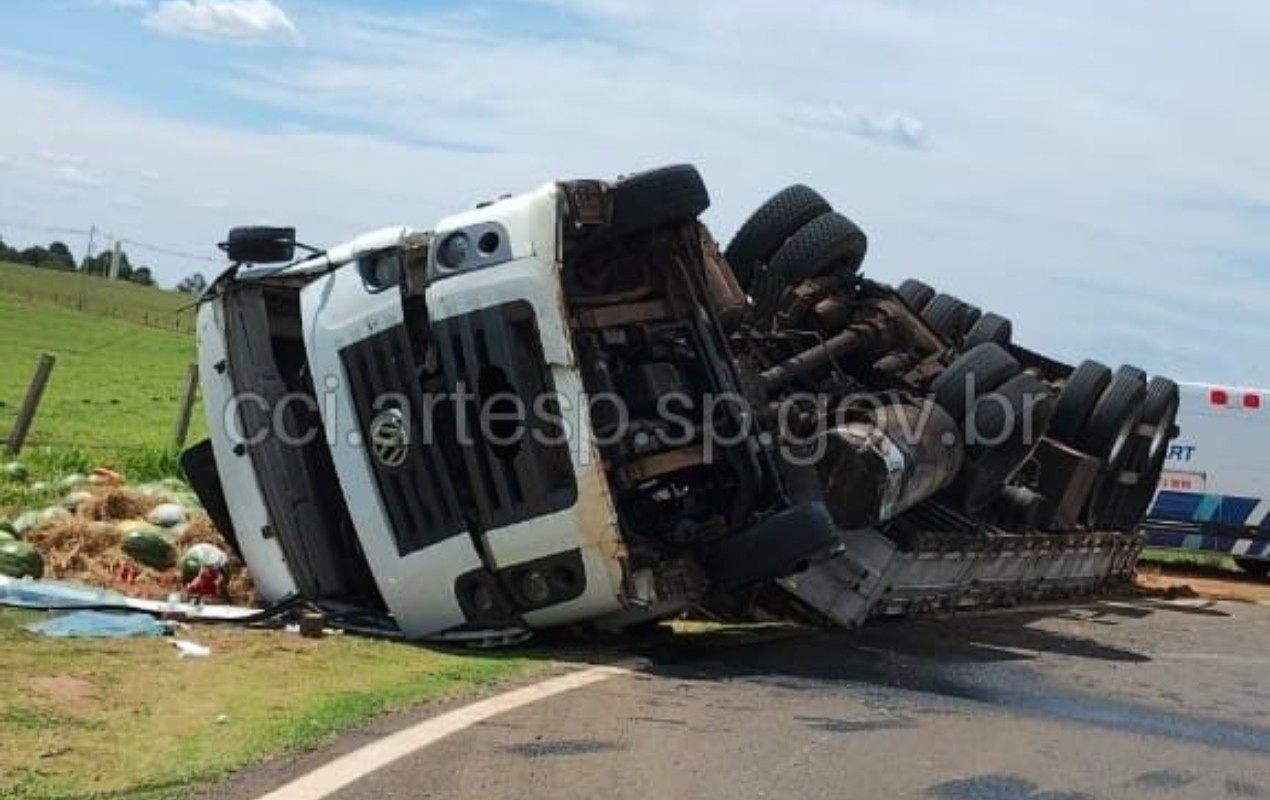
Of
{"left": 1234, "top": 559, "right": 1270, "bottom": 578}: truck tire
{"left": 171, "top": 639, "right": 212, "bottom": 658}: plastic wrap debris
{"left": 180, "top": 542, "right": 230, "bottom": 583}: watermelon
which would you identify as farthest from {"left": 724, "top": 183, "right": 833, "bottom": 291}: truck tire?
{"left": 1234, "top": 559, "right": 1270, "bottom": 578}: truck tire

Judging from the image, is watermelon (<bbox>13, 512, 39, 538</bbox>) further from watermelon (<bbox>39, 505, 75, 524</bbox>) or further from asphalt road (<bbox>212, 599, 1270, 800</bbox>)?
asphalt road (<bbox>212, 599, 1270, 800</bbox>)

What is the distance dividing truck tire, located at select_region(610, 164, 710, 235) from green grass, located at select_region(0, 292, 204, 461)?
9851 millimetres

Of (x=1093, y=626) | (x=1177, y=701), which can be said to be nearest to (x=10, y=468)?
(x=1093, y=626)

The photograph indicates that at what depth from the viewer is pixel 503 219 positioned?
773 cm

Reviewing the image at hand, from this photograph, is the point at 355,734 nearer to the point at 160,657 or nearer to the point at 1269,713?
the point at 160,657

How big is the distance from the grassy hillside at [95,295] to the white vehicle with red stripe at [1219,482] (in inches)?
1355

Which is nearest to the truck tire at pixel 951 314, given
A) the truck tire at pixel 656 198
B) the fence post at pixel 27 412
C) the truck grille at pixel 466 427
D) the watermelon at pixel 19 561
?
the truck tire at pixel 656 198

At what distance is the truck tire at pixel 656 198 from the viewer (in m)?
7.96

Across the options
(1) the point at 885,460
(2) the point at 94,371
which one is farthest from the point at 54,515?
(2) the point at 94,371

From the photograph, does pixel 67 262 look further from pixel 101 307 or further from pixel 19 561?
pixel 19 561

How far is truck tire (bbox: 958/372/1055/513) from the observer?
9.80 metres

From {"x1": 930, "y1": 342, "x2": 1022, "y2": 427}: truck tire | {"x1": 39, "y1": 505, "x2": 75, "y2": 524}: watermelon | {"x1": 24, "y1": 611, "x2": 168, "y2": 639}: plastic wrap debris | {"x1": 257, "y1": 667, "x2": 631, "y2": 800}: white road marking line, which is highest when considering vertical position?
{"x1": 930, "y1": 342, "x2": 1022, "y2": 427}: truck tire

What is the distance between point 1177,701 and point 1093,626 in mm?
3059

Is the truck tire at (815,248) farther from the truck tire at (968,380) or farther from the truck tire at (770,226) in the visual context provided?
the truck tire at (968,380)
